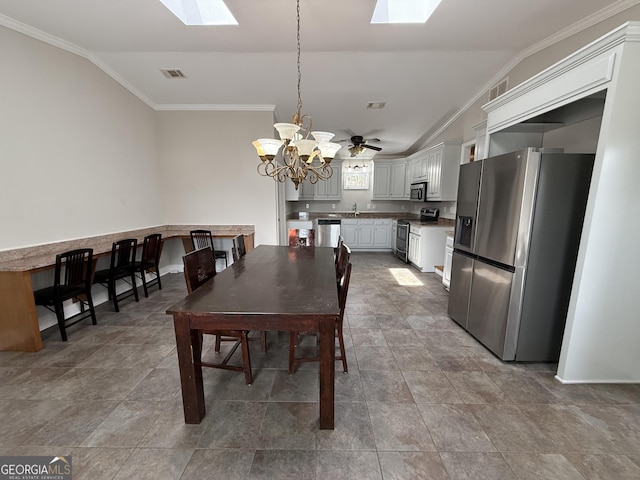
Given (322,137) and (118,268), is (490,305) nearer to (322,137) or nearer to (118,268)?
(322,137)

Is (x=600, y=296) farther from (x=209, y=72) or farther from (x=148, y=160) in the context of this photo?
(x=148, y=160)

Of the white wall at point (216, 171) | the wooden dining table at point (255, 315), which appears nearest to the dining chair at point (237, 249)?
the wooden dining table at point (255, 315)

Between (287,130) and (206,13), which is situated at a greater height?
(206,13)

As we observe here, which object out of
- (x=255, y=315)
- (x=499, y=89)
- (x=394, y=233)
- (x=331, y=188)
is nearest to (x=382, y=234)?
(x=394, y=233)

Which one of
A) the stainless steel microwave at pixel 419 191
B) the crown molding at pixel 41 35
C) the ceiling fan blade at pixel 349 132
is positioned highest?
the crown molding at pixel 41 35

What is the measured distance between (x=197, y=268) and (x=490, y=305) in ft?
8.11

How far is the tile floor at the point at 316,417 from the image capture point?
1.31 meters

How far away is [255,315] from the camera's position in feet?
4.48

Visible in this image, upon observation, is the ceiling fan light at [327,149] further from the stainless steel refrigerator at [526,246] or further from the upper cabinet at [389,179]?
the upper cabinet at [389,179]

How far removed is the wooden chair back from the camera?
5.78 feet

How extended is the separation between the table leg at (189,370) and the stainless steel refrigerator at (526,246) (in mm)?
2334

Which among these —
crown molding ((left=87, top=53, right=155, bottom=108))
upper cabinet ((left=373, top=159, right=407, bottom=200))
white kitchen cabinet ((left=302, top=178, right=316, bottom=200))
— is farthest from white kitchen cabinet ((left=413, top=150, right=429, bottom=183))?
crown molding ((left=87, top=53, right=155, bottom=108))

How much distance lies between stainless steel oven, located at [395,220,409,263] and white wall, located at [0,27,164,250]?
16.0 ft

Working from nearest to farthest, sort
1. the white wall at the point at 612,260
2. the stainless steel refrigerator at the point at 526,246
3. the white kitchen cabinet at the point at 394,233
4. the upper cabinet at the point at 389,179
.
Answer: the white wall at the point at 612,260 → the stainless steel refrigerator at the point at 526,246 → the white kitchen cabinet at the point at 394,233 → the upper cabinet at the point at 389,179
